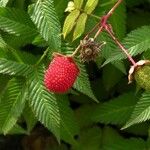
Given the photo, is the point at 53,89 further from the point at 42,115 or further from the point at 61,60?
the point at 42,115

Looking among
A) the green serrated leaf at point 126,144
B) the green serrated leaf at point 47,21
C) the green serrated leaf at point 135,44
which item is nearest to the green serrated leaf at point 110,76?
the green serrated leaf at point 126,144

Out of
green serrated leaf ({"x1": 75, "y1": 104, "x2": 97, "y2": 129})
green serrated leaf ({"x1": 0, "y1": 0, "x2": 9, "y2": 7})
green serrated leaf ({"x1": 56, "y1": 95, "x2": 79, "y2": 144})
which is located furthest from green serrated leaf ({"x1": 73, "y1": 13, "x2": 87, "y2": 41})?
green serrated leaf ({"x1": 75, "y1": 104, "x2": 97, "y2": 129})

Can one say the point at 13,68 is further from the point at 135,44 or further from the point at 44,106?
the point at 135,44

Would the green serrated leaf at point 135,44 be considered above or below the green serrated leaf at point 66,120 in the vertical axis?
above

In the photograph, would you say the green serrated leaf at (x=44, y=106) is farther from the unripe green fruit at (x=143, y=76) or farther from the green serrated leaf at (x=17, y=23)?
the unripe green fruit at (x=143, y=76)

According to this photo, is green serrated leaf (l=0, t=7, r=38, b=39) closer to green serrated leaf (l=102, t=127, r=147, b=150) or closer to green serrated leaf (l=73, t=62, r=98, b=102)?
green serrated leaf (l=73, t=62, r=98, b=102)
